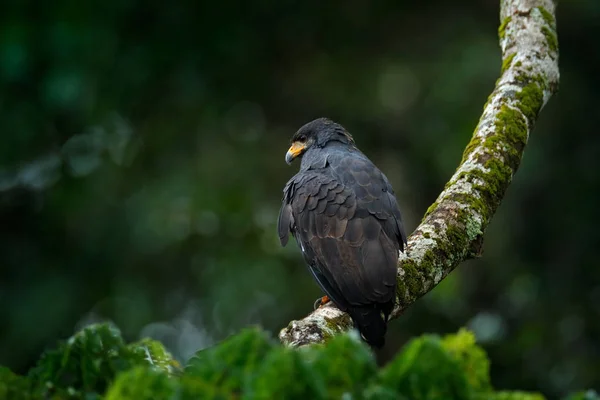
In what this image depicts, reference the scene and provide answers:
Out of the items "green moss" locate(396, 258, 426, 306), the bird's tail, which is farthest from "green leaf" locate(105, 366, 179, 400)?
"green moss" locate(396, 258, 426, 306)

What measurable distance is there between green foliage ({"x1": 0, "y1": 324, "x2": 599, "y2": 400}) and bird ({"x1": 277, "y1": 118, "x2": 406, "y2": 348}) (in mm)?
2455

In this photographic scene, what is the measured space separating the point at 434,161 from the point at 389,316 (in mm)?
7237

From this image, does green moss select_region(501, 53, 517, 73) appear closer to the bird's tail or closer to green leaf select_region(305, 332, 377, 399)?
the bird's tail

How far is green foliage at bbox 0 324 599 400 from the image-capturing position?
6.36ft

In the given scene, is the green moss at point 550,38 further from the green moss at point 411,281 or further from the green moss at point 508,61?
the green moss at point 411,281

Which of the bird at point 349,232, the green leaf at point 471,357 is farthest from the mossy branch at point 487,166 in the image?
the green leaf at point 471,357

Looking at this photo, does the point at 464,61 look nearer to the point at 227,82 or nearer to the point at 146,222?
the point at 227,82

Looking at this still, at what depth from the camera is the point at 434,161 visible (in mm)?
11781

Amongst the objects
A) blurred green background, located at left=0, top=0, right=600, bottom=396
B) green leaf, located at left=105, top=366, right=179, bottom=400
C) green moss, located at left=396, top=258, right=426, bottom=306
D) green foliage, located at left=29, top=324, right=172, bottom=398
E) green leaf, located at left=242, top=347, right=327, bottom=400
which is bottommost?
green leaf, located at left=242, top=347, right=327, bottom=400

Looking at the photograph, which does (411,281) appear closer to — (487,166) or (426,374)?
(487,166)

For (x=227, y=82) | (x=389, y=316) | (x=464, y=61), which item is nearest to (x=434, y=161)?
(x=464, y=61)

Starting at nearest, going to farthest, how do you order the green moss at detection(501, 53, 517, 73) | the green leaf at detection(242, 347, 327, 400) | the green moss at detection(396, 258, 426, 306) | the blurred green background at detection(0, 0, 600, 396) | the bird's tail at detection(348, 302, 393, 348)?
the green leaf at detection(242, 347, 327, 400), the bird's tail at detection(348, 302, 393, 348), the green moss at detection(396, 258, 426, 306), the green moss at detection(501, 53, 517, 73), the blurred green background at detection(0, 0, 600, 396)

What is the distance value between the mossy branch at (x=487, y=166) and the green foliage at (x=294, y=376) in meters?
1.84

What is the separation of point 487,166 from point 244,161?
23.2 feet
